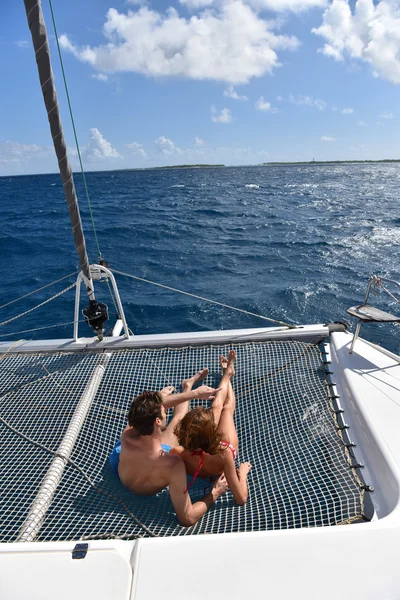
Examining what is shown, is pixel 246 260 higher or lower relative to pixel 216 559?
lower

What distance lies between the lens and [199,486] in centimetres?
328

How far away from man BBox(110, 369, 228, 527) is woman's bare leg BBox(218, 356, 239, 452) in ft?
1.23

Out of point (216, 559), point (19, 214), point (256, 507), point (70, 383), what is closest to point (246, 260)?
point (70, 383)

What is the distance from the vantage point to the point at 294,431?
144 inches

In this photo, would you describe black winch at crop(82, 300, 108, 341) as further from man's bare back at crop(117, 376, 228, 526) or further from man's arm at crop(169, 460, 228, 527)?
man's arm at crop(169, 460, 228, 527)

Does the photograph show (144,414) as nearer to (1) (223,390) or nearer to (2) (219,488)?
(2) (219,488)

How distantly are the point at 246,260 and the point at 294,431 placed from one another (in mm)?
10777

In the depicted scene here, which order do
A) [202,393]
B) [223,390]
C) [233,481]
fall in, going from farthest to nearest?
[223,390], [202,393], [233,481]

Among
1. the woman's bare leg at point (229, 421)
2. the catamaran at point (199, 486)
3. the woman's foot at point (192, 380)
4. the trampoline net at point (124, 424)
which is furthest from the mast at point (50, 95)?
the woman's bare leg at point (229, 421)

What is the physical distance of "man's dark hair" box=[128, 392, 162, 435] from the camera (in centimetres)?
275

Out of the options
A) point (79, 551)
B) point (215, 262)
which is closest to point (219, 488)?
point (79, 551)

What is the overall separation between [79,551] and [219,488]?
1.35 m

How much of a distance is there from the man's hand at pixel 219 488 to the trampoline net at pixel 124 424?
3.6 inches

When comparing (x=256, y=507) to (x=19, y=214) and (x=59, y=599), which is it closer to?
(x=59, y=599)
